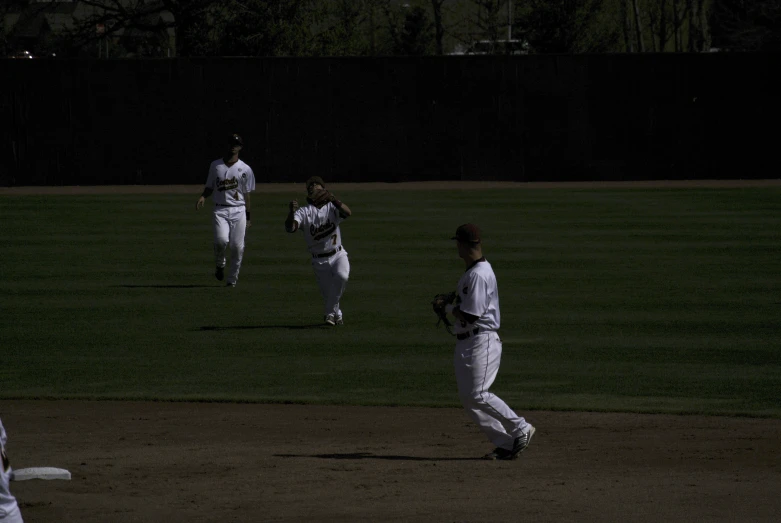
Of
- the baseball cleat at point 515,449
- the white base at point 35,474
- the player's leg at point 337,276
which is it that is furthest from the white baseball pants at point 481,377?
the player's leg at point 337,276

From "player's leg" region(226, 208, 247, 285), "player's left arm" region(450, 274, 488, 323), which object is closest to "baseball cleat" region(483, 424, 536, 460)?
"player's left arm" region(450, 274, 488, 323)

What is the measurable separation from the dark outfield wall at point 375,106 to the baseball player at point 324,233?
2245 cm

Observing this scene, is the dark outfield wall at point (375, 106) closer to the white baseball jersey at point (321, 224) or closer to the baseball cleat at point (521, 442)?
the white baseball jersey at point (321, 224)

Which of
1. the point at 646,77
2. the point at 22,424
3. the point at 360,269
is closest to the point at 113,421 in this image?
the point at 22,424

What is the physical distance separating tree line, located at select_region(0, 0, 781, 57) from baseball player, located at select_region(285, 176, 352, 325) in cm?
3352

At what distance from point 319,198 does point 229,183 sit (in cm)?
401

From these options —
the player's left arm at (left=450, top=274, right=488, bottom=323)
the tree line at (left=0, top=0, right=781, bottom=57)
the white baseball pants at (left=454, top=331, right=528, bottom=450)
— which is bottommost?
the white baseball pants at (left=454, top=331, right=528, bottom=450)

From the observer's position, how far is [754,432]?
10.0 meters

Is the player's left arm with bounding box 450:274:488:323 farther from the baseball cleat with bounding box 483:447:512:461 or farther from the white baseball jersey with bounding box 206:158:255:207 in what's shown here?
the white baseball jersey with bounding box 206:158:255:207

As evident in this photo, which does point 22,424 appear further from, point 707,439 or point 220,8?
point 220,8

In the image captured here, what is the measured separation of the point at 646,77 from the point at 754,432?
2808 centimetres

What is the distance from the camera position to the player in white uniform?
8.56 metres

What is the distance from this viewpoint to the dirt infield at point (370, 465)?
300 inches

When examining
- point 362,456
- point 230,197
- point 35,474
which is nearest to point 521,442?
point 362,456
